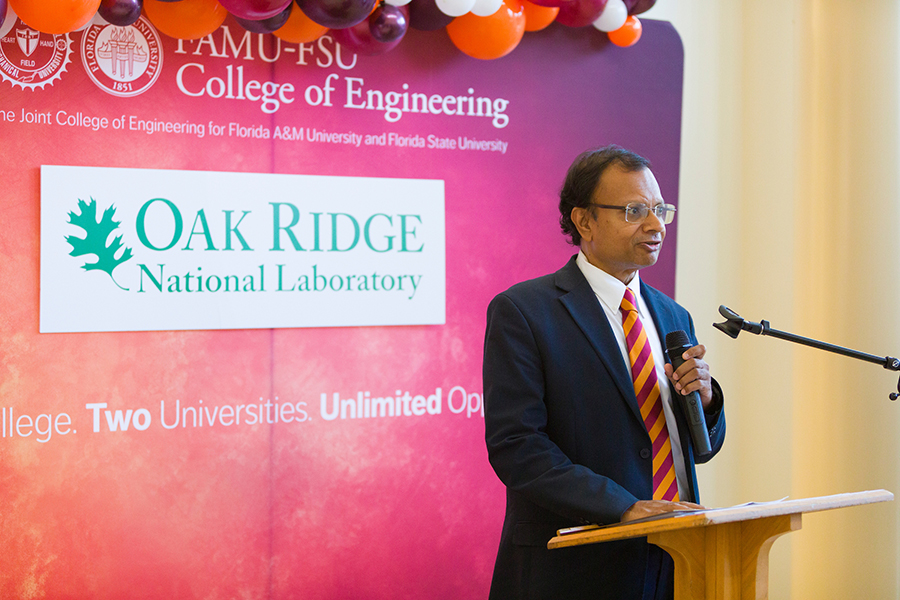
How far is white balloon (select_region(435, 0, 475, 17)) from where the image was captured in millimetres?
3023

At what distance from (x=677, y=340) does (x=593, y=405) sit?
26 cm

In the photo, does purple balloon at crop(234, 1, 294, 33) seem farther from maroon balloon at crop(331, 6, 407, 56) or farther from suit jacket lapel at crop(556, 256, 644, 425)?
suit jacket lapel at crop(556, 256, 644, 425)

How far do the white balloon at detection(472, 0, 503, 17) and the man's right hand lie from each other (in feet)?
6.85

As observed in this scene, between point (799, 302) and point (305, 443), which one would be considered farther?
point (799, 302)

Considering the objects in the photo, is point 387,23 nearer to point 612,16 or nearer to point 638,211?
point 612,16

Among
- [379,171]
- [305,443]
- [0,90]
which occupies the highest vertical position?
[0,90]

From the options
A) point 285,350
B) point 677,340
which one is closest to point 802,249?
point 677,340

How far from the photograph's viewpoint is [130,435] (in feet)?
10.2

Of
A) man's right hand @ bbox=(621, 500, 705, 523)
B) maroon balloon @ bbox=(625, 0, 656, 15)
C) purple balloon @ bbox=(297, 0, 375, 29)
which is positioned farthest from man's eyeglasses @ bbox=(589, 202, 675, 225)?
maroon balloon @ bbox=(625, 0, 656, 15)

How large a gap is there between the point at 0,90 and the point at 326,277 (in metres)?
1.38

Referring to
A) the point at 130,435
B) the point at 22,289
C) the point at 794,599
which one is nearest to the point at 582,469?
the point at 130,435

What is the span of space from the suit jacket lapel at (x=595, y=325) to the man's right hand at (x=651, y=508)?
0.28 meters

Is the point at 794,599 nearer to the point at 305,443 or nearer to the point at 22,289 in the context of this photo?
the point at 305,443

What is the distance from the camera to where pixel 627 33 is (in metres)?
3.57
